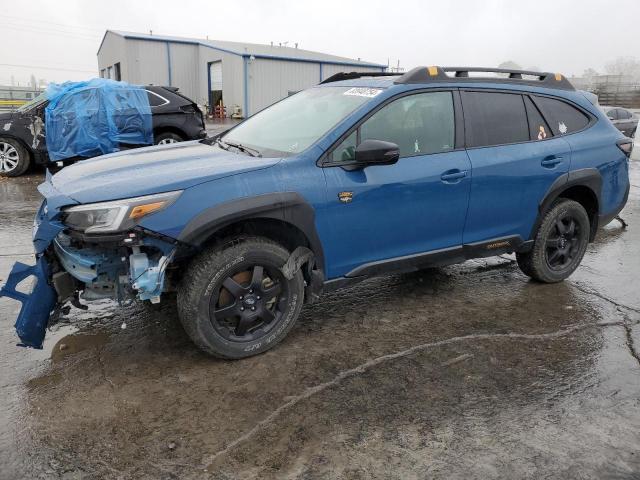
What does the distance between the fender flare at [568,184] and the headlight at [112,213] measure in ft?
10.2

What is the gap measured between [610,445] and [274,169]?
7.75 feet

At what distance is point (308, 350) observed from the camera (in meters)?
3.50

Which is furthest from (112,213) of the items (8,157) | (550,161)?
(8,157)

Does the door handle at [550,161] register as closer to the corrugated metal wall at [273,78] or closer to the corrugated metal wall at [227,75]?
the corrugated metal wall at [273,78]

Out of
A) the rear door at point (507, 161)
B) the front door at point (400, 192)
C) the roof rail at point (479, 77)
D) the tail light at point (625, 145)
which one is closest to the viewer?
the front door at point (400, 192)

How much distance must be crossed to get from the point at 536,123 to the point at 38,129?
28.2ft

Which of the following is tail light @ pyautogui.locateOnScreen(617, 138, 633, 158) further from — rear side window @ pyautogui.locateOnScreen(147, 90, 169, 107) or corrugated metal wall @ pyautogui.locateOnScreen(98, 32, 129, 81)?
corrugated metal wall @ pyautogui.locateOnScreen(98, 32, 129, 81)

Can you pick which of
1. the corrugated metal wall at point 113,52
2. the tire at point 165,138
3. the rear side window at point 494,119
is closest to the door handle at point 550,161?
the rear side window at point 494,119

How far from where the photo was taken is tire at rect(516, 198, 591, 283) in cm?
454

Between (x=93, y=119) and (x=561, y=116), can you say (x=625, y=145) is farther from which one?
(x=93, y=119)

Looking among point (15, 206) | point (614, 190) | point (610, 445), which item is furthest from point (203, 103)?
point (610, 445)

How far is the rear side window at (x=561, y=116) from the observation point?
4477mm

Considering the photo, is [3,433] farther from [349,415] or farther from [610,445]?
[610,445]

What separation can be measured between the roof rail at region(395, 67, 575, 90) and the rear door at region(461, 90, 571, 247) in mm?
138
